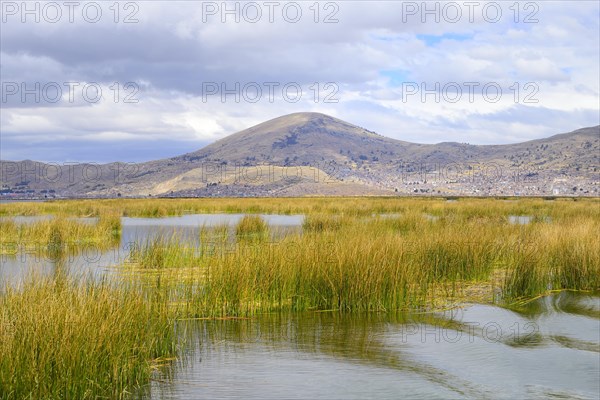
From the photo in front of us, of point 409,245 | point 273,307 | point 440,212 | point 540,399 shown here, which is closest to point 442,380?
point 540,399

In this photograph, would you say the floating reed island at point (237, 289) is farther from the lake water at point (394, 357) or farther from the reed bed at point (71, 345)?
the lake water at point (394, 357)

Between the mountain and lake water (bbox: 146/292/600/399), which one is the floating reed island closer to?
lake water (bbox: 146/292/600/399)

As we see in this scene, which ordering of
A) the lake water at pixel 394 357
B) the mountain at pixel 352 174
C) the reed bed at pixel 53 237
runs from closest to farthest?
the lake water at pixel 394 357 < the reed bed at pixel 53 237 < the mountain at pixel 352 174

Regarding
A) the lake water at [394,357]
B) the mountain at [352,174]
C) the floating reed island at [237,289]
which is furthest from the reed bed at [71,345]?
the mountain at [352,174]

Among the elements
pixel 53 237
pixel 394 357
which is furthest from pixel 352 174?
pixel 394 357

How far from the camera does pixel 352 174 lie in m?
166

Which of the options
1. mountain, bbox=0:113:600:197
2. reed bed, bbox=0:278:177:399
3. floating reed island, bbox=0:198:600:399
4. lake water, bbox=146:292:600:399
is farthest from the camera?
mountain, bbox=0:113:600:197

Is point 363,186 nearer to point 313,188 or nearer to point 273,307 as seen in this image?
point 313,188

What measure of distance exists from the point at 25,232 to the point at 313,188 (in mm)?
108228

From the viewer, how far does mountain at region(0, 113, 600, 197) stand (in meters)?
130

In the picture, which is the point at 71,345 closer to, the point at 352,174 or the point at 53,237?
the point at 53,237

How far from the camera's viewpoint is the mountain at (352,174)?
13012 centimetres

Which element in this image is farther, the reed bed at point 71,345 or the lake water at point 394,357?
the lake water at point 394,357

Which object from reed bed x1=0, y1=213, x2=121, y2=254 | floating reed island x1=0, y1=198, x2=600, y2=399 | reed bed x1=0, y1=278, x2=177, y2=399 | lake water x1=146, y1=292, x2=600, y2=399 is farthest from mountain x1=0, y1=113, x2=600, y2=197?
reed bed x1=0, y1=278, x2=177, y2=399
